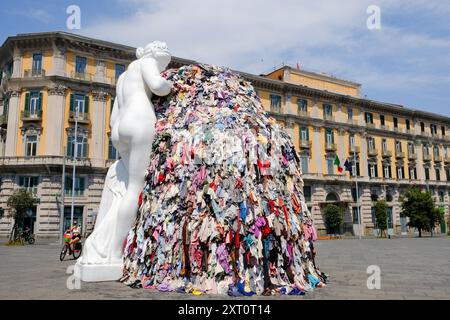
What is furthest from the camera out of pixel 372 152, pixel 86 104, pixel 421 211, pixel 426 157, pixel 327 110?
pixel 426 157

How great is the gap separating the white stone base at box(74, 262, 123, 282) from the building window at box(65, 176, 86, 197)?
23139 millimetres

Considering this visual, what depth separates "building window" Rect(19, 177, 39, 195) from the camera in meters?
27.8

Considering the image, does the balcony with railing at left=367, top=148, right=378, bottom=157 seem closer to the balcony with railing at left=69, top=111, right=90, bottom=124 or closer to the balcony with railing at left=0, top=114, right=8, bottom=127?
the balcony with railing at left=69, top=111, right=90, bottom=124

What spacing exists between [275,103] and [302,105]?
10.4 feet

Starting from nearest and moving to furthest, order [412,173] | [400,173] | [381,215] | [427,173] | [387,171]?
[381,215] → [387,171] → [400,173] → [412,173] → [427,173]

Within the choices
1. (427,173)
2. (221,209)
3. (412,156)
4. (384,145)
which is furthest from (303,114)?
(221,209)

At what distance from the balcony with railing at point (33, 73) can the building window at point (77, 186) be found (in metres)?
7.81

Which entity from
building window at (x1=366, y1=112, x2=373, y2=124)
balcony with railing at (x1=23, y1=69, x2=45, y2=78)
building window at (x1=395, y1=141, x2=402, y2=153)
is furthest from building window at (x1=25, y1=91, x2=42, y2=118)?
building window at (x1=395, y1=141, x2=402, y2=153)

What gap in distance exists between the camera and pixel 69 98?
96.7 feet

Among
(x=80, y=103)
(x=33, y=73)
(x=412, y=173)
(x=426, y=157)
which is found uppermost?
(x=33, y=73)

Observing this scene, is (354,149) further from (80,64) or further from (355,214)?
(80,64)

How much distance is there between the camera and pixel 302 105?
4066 centimetres

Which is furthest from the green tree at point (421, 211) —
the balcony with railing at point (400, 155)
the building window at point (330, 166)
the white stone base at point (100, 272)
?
the white stone base at point (100, 272)

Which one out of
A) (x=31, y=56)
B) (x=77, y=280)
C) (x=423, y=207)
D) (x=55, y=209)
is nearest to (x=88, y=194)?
(x=55, y=209)
